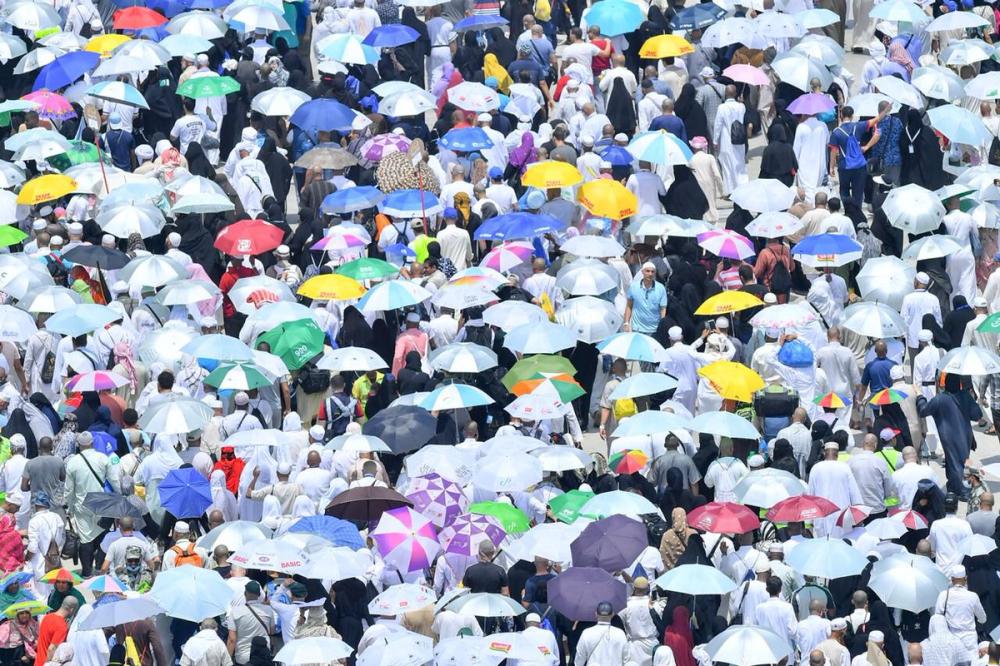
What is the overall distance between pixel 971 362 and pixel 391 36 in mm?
10422

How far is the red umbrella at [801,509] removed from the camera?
982 inches

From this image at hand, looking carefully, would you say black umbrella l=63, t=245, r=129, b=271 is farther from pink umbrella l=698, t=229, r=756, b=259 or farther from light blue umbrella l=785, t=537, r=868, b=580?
light blue umbrella l=785, t=537, r=868, b=580

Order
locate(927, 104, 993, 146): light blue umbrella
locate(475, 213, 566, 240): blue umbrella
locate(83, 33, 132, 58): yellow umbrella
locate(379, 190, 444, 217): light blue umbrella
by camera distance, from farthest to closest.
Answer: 1. locate(83, 33, 132, 58): yellow umbrella
2. locate(927, 104, 993, 146): light blue umbrella
3. locate(379, 190, 444, 217): light blue umbrella
4. locate(475, 213, 566, 240): blue umbrella

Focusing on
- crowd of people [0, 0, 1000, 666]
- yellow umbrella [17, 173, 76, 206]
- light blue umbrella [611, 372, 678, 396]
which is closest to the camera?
crowd of people [0, 0, 1000, 666]

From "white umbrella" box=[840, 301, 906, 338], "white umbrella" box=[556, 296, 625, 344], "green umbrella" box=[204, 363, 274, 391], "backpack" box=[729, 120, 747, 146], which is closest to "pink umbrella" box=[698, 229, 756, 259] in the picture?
"white umbrella" box=[556, 296, 625, 344]

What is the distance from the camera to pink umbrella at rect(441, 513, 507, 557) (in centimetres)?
2488

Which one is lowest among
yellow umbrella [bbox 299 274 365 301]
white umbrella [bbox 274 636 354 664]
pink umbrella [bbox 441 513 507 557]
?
yellow umbrella [bbox 299 274 365 301]

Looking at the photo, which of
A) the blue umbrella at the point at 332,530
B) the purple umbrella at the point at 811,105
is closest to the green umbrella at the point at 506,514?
the blue umbrella at the point at 332,530

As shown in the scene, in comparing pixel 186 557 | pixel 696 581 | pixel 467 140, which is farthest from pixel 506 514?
pixel 467 140

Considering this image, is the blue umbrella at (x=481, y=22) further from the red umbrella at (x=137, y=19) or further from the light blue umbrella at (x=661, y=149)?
the light blue umbrella at (x=661, y=149)

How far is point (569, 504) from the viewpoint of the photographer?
25.5m

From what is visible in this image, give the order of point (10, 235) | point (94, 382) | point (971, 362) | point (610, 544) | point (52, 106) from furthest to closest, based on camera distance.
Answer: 1. point (52, 106)
2. point (10, 235)
3. point (94, 382)
4. point (971, 362)
5. point (610, 544)

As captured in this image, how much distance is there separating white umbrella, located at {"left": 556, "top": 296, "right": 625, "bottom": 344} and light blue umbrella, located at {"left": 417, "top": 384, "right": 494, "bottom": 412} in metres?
1.72

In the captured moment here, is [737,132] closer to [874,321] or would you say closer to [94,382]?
[874,321]
